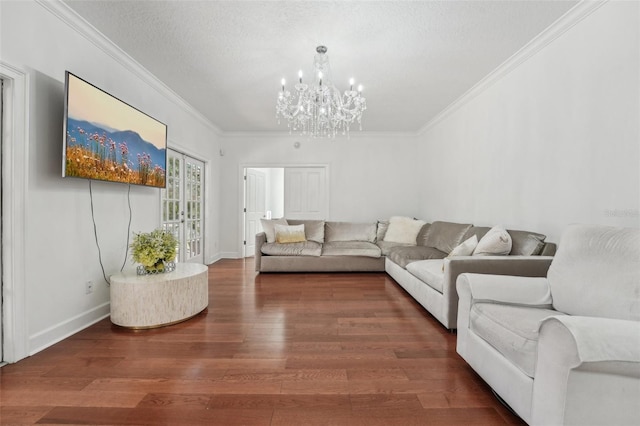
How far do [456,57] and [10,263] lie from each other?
4041 mm

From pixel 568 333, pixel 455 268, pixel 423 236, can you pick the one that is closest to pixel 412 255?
pixel 423 236

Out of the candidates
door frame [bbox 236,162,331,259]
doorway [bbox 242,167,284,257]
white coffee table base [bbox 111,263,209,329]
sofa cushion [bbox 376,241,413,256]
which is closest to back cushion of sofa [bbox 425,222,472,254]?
sofa cushion [bbox 376,241,413,256]

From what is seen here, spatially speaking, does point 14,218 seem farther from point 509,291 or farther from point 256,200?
point 256,200

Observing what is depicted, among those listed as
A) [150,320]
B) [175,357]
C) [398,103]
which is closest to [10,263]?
[150,320]

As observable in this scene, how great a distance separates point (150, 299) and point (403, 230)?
3.84 metres

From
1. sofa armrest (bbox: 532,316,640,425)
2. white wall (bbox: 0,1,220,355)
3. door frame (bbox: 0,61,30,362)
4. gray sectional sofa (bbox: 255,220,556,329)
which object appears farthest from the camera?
gray sectional sofa (bbox: 255,220,556,329)

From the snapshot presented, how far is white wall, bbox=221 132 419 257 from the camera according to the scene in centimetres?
582

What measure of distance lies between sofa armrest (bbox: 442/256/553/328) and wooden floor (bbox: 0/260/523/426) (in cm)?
30

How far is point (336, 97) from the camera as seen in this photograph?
299cm

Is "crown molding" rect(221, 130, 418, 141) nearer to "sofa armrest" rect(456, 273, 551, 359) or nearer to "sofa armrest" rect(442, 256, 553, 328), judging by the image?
"sofa armrest" rect(442, 256, 553, 328)

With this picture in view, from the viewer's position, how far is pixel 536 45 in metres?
2.62

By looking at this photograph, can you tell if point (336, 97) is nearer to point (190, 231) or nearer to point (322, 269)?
point (322, 269)

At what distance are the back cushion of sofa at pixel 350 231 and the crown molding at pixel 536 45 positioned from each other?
8.07 ft

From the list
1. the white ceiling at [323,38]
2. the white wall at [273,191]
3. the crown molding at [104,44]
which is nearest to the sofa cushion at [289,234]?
the white ceiling at [323,38]
